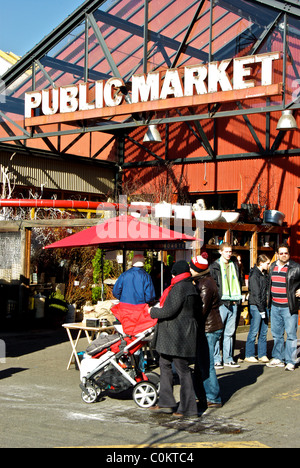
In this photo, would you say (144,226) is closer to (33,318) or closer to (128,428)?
(128,428)

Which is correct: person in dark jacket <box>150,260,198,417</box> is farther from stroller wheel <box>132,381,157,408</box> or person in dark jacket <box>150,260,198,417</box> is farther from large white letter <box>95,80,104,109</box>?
large white letter <box>95,80,104,109</box>

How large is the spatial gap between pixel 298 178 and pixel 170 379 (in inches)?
559

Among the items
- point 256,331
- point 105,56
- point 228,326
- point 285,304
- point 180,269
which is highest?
point 105,56

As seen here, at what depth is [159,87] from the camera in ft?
59.3

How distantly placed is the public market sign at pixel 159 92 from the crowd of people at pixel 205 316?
667 cm

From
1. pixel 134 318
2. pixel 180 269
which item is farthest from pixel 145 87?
pixel 180 269

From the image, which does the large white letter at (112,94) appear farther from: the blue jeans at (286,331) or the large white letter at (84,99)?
the blue jeans at (286,331)

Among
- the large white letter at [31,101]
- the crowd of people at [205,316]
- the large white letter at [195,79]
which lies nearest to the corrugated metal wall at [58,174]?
the large white letter at [31,101]

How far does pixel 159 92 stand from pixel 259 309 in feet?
28.7

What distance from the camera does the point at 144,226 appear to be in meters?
10.8

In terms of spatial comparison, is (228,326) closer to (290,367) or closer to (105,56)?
(290,367)

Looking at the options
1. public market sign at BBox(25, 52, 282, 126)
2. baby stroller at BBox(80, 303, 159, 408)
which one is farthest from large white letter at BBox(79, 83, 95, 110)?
baby stroller at BBox(80, 303, 159, 408)

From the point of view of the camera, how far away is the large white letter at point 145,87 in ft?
59.5

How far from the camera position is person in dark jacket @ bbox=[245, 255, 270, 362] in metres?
11.2
